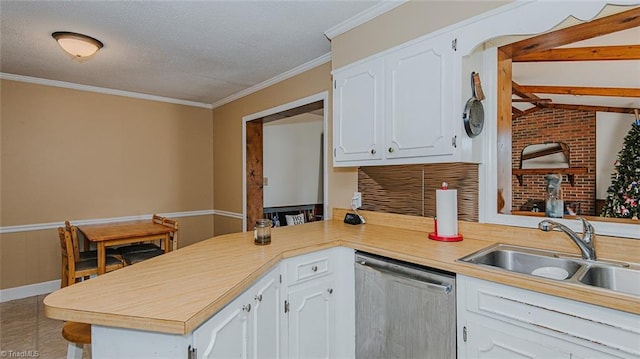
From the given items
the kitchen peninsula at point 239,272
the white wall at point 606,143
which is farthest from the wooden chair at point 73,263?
the white wall at point 606,143

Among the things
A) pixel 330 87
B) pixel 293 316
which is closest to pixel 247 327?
pixel 293 316

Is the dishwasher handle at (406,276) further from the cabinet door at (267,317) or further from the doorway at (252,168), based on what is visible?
the doorway at (252,168)

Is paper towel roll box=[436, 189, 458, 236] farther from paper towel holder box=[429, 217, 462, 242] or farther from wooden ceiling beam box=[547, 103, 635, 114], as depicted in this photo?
wooden ceiling beam box=[547, 103, 635, 114]

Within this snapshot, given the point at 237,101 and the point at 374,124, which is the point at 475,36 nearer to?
the point at 374,124

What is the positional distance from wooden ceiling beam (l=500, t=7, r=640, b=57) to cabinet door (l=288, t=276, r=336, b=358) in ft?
5.79

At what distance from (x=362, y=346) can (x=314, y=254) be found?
0.60m

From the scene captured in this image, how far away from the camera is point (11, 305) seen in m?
3.29

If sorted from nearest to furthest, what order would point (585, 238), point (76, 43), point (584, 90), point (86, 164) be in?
1. point (585, 238)
2. point (76, 43)
3. point (584, 90)
4. point (86, 164)

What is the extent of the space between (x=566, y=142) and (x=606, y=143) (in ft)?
1.35

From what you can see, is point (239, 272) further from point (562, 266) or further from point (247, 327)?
point (562, 266)

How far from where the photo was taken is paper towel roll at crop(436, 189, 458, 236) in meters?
1.87

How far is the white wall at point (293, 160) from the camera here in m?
4.71

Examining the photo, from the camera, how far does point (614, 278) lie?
135 centimetres

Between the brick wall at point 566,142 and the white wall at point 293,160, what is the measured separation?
2.80 meters
